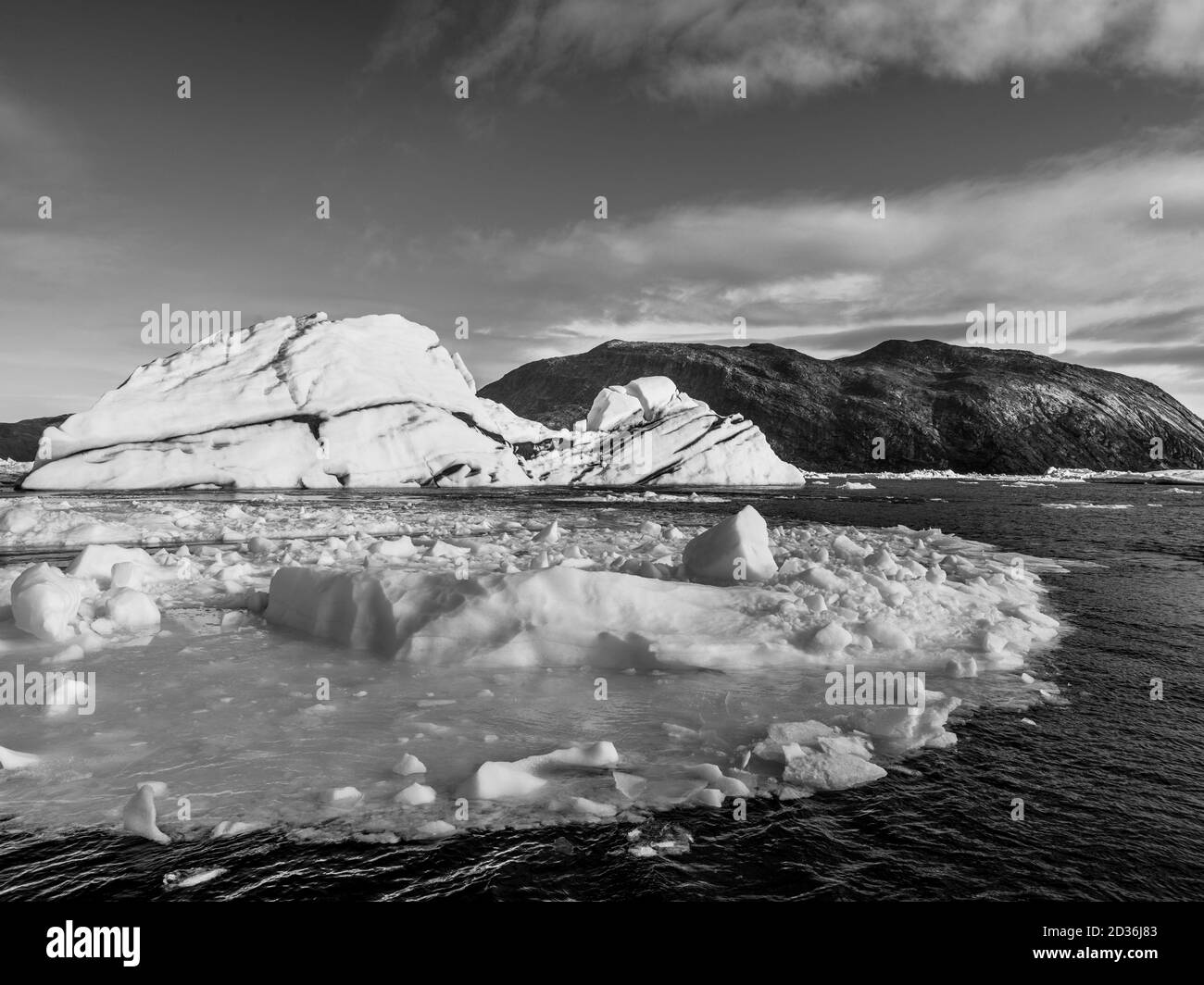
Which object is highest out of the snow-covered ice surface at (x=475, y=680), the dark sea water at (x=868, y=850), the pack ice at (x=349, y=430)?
the pack ice at (x=349, y=430)

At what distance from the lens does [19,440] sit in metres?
91.6

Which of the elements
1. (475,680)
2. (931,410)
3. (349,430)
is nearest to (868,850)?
(475,680)

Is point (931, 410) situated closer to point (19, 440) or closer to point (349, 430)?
point (349, 430)

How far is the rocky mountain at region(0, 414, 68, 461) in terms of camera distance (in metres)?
86.1

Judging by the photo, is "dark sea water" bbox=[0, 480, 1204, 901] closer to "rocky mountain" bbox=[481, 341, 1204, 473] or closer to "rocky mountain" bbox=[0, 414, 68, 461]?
"rocky mountain" bbox=[481, 341, 1204, 473]

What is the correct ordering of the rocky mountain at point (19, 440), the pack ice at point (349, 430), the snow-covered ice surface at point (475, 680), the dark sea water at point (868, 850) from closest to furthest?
the dark sea water at point (868, 850)
the snow-covered ice surface at point (475, 680)
the pack ice at point (349, 430)
the rocky mountain at point (19, 440)

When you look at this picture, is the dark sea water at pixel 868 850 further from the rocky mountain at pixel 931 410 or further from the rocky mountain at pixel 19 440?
the rocky mountain at pixel 19 440

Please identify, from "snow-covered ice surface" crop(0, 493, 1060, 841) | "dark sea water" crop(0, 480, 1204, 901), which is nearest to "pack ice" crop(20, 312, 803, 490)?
"snow-covered ice surface" crop(0, 493, 1060, 841)

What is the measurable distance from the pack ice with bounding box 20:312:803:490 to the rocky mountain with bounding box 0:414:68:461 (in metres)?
64.9

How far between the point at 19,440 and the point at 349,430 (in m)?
86.0

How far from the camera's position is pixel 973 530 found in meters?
20.0

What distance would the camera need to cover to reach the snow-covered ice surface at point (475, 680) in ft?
12.4

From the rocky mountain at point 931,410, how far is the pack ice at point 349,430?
120 ft

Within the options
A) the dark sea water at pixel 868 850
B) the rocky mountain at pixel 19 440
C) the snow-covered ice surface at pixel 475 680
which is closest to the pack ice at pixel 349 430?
the snow-covered ice surface at pixel 475 680
